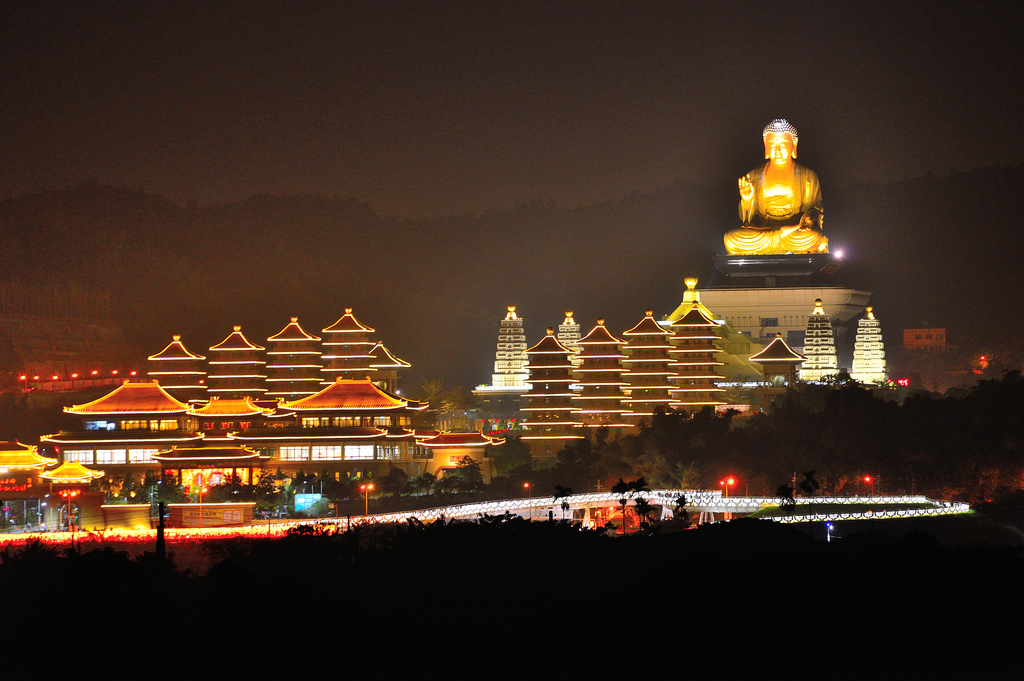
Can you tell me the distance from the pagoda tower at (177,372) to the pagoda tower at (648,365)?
14.7m

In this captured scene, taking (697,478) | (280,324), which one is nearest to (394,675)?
(697,478)

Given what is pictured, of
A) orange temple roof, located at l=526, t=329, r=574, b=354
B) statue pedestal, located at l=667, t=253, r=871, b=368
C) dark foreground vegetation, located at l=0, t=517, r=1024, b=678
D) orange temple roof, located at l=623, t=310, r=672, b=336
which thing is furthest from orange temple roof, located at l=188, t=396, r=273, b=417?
dark foreground vegetation, located at l=0, t=517, r=1024, b=678

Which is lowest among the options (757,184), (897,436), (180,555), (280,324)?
(180,555)

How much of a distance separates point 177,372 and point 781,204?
949 inches

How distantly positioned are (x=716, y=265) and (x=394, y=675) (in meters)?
41.2

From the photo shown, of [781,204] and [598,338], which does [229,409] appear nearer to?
[598,338]

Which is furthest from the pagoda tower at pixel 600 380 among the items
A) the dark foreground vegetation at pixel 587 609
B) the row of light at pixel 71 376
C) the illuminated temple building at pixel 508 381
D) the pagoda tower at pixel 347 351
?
the dark foreground vegetation at pixel 587 609

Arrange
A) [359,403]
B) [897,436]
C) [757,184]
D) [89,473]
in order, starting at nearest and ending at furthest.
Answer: [897,436] < [89,473] < [359,403] < [757,184]

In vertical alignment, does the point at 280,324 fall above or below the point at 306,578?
above

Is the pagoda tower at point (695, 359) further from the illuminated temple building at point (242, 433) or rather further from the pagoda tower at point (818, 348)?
the illuminated temple building at point (242, 433)

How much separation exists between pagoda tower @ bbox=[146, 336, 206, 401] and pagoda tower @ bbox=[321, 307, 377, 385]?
4429 millimetres

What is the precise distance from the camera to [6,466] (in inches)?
1481

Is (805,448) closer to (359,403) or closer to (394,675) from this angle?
(359,403)

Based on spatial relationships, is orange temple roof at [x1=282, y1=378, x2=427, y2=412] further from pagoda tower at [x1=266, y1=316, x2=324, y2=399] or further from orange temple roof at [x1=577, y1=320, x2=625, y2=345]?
orange temple roof at [x1=577, y1=320, x2=625, y2=345]
